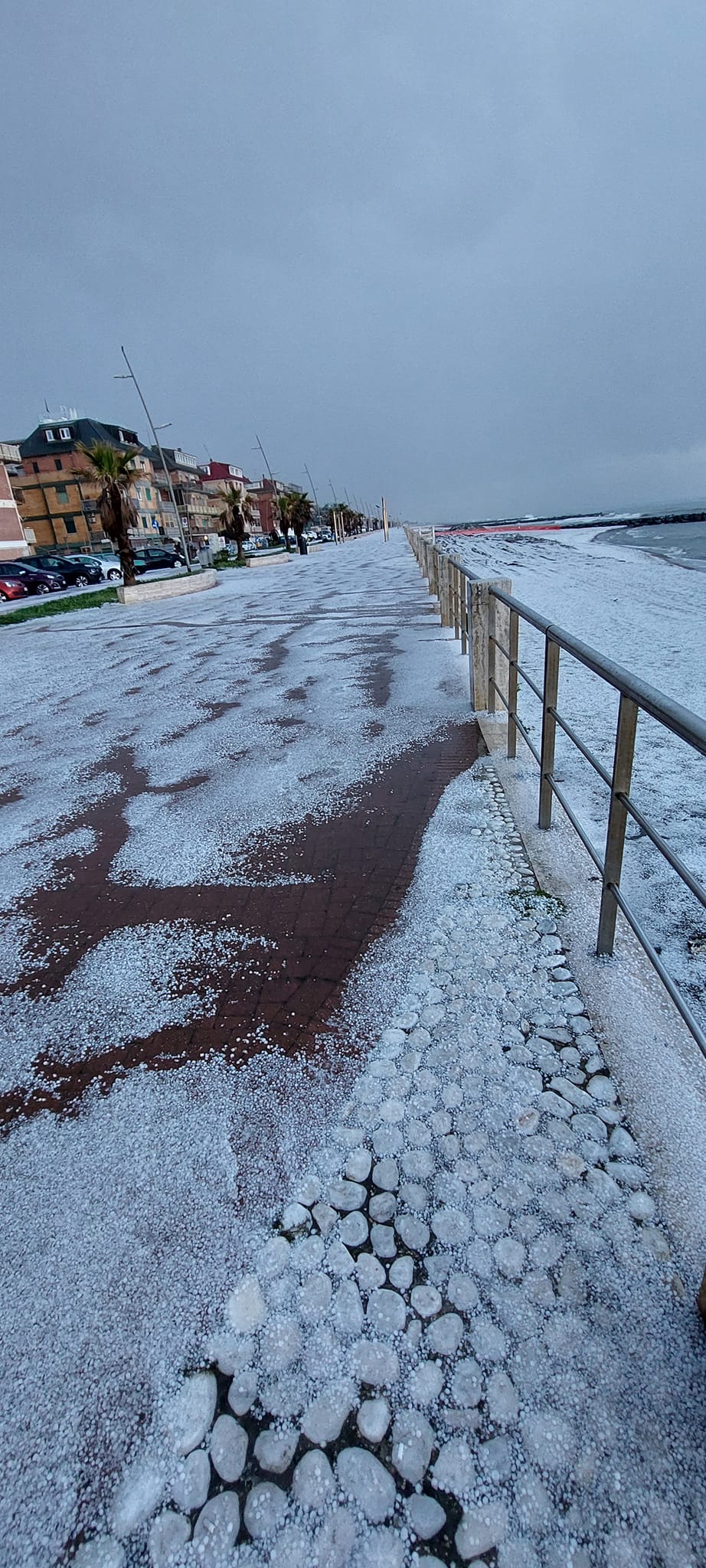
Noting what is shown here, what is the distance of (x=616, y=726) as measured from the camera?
151 inches

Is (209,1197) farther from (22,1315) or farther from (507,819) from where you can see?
(507,819)

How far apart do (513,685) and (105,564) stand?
119 ft

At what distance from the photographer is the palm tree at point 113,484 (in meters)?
20.1

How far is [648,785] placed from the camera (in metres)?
4.34

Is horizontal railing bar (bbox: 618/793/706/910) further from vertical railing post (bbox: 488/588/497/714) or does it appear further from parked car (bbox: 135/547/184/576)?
parked car (bbox: 135/547/184/576)

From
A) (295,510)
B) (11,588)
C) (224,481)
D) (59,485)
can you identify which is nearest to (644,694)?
(11,588)

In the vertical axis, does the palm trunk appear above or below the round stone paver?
above

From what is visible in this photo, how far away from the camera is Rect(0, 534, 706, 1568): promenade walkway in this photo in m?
1.28

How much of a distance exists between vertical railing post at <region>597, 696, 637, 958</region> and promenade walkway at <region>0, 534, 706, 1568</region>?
25 cm

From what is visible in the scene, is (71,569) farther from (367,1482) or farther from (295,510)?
(367,1482)

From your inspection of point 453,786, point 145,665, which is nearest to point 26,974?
point 453,786

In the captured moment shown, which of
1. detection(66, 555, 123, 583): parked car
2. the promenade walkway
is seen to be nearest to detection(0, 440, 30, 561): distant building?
detection(66, 555, 123, 583): parked car

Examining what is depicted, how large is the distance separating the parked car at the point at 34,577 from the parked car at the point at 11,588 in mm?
322

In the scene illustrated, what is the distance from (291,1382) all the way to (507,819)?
2.82 meters
